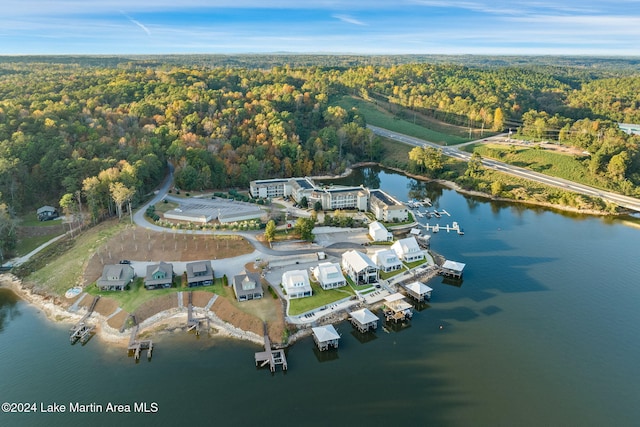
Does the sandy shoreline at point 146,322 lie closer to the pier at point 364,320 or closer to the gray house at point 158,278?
→ the gray house at point 158,278

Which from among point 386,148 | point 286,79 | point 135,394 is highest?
point 286,79

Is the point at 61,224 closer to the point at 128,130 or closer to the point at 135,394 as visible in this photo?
the point at 128,130

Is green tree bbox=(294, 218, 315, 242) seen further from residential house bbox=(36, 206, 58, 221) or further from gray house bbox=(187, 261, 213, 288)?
residential house bbox=(36, 206, 58, 221)

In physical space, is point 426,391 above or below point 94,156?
below

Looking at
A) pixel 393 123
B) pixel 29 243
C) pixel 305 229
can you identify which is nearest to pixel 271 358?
pixel 305 229

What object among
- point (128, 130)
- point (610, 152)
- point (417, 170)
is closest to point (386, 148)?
point (417, 170)

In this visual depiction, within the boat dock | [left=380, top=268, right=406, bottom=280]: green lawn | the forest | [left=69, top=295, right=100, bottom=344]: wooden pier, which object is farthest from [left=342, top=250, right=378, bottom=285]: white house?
the forest
